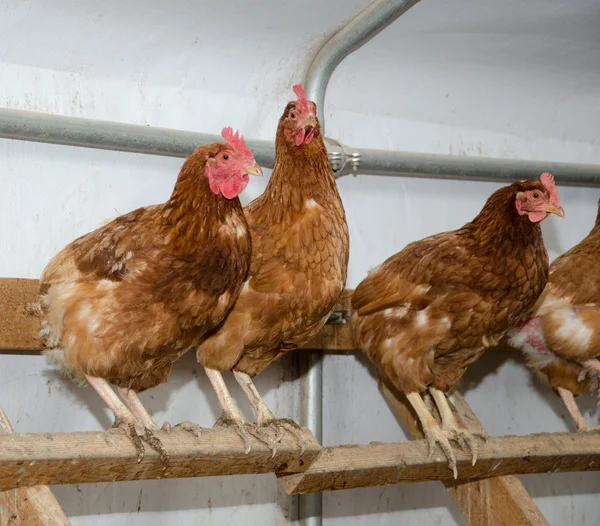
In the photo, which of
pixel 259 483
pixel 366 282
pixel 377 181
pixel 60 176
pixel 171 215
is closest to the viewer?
pixel 171 215

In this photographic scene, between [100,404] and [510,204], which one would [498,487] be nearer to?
[510,204]

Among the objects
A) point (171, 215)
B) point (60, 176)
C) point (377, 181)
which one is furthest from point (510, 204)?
point (60, 176)

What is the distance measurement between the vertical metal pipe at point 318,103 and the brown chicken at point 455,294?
325 millimetres

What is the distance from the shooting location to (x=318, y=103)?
3.01 meters

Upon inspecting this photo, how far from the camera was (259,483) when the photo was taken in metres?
3.00

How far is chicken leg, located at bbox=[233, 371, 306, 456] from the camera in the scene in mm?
2265

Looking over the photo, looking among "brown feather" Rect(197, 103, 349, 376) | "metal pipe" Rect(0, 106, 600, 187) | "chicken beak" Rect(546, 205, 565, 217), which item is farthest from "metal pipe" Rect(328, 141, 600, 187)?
"chicken beak" Rect(546, 205, 565, 217)

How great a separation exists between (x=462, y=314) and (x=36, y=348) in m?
1.21

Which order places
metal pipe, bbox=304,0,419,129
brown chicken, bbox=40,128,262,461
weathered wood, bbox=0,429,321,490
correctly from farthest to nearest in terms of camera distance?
metal pipe, bbox=304,0,419,129 → brown chicken, bbox=40,128,262,461 → weathered wood, bbox=0,429,321,490

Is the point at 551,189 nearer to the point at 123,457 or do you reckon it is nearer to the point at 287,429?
the point at 287,429

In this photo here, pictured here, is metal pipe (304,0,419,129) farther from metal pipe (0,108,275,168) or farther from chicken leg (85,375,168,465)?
chicken leg (85,375,168,465)

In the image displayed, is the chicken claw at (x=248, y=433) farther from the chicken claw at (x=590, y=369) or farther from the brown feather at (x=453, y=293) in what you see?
the chicken claw at (x=590, y=369)

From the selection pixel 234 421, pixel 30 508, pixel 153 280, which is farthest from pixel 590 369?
pixel 30 508

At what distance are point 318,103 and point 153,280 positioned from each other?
115 centimetres
